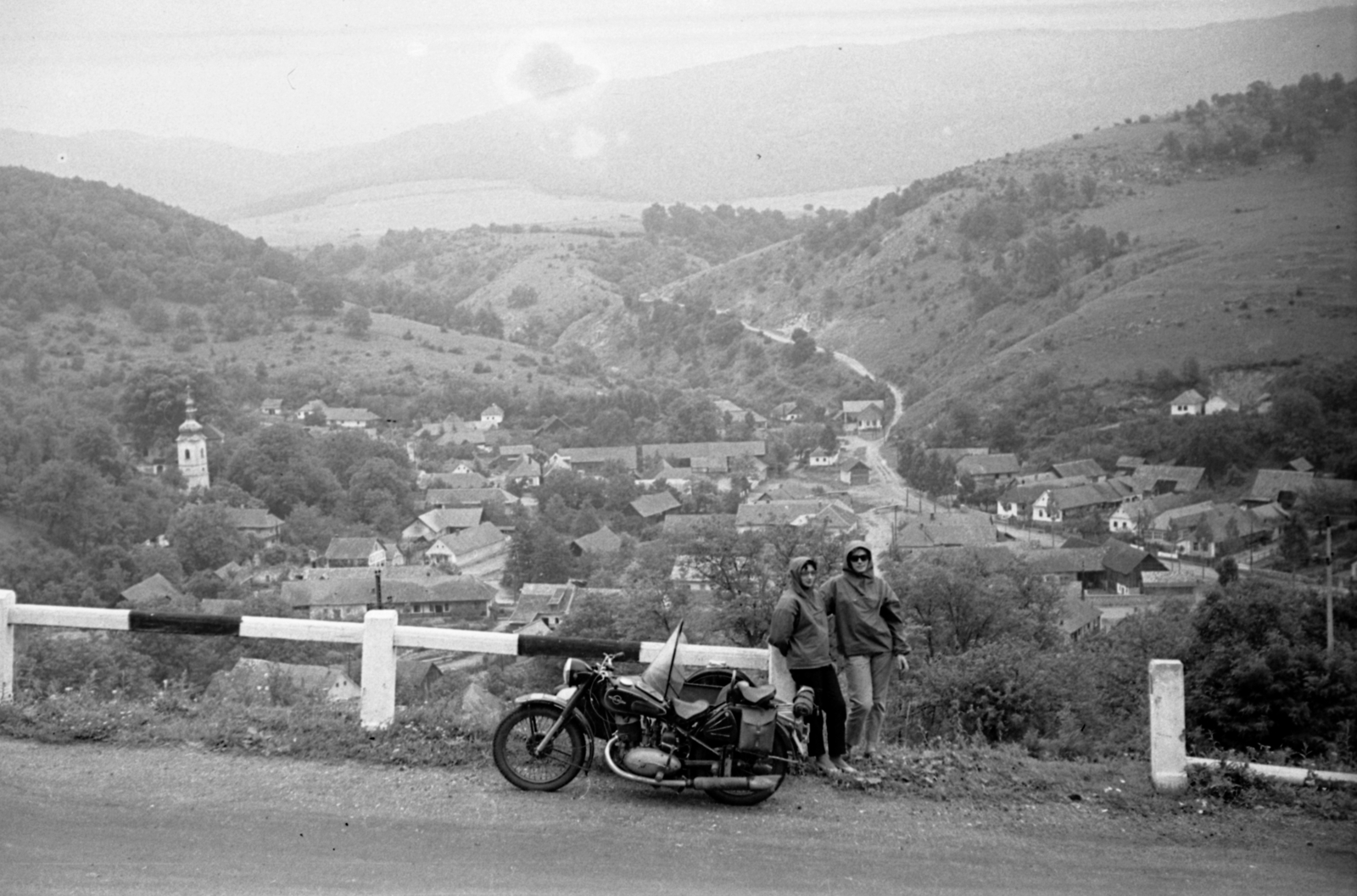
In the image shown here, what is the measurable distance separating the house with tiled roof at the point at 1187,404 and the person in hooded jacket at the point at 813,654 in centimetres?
4505

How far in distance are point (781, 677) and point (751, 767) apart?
620 mm

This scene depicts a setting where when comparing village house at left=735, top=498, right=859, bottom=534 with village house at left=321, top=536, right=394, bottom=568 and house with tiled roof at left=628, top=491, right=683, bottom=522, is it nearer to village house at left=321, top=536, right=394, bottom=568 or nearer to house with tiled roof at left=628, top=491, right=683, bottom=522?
house with tiled roof at left=628, top=491, right=683, bottom=522

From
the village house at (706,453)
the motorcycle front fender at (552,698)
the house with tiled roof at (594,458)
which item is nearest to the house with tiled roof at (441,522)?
the house with tiled roof at (594,458)

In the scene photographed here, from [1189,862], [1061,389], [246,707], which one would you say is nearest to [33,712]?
[246,707]

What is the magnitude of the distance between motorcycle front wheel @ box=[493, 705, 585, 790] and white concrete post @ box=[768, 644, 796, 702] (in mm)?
1031

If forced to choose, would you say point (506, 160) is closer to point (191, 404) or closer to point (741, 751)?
point (191, 404)

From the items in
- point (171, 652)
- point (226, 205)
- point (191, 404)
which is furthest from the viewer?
point (226, 205)

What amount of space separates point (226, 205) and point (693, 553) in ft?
203

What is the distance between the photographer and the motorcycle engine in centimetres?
493

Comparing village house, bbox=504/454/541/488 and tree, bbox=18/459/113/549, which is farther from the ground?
village house, bbox=504/454/541/488

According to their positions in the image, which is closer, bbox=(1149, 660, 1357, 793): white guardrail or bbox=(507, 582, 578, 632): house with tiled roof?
bbox=(1149, 660, 1357, 793): white guardrail

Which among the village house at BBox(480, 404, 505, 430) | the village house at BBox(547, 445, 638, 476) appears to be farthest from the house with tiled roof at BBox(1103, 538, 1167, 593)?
the village house at BBox(480, 404, 505, 430)

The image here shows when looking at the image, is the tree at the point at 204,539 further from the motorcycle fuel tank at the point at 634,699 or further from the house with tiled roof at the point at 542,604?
→ the motorcycle fuel tank at the point at 634,699

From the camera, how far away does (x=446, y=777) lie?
17.2 feet
